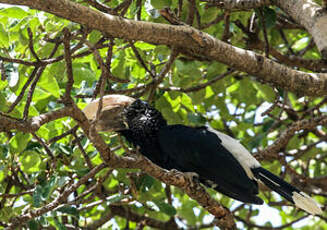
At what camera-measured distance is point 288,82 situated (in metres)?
3.14

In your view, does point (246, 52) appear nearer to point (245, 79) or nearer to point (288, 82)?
point (288, 82)

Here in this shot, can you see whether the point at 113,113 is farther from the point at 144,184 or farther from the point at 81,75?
the point at 144,184

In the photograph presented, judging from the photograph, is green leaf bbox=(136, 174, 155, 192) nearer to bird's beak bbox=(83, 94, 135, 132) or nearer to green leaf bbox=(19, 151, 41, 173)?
bird's beak bbox=(83, 94, 135, 132)

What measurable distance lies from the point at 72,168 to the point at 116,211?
1031mm

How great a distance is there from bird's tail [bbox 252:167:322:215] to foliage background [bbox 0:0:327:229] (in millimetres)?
335

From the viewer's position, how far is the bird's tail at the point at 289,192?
11.6 ft

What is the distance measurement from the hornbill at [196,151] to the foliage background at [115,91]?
0.13 metres

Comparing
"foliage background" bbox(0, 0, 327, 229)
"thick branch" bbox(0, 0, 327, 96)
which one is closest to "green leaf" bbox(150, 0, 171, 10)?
"foliage background" bbox(0, 0, 327, 229)

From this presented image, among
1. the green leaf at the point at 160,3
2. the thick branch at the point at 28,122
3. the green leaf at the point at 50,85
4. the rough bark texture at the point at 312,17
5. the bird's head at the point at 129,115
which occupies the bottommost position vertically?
the bird's head at the point at 129,115

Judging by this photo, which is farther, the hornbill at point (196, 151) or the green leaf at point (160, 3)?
the hornbill at point (196, 151)

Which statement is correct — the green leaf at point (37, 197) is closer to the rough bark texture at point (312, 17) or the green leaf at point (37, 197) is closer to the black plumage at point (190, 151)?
the black plumage at point (190, 151)

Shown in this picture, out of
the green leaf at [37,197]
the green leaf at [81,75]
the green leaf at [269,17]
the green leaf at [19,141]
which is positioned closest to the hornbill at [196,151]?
the green leaf at [81,75]

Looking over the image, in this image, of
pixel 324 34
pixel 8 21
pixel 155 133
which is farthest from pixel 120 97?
pixel 324 34

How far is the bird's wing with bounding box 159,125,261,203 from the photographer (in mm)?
3586
